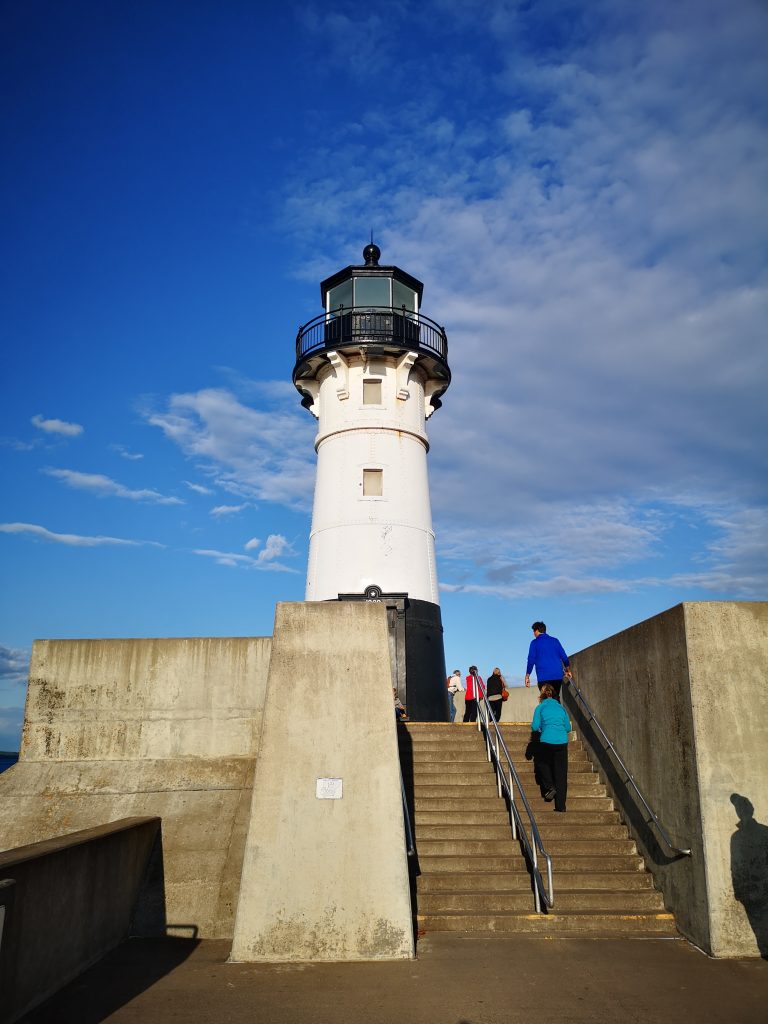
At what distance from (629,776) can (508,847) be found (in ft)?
5.45

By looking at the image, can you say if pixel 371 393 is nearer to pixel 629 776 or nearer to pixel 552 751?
pixel 552 751

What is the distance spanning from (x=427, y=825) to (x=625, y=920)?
2498 mm

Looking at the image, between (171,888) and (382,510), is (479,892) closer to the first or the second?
(171,888)

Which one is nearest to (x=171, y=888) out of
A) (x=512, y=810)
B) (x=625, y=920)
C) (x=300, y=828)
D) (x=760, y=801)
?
(x=300, y=828)

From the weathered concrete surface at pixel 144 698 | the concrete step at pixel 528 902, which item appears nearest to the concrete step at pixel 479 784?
the concrete step at pixel 528 902

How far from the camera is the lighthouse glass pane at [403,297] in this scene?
64.0 feet

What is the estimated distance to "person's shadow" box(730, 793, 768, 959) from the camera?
650cm

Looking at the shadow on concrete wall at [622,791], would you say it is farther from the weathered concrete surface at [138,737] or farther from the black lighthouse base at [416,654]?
the black lighthouse base at [416,654]

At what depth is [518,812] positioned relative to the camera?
890cm

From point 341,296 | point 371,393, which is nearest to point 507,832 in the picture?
point 371,393

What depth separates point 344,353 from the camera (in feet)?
60.5

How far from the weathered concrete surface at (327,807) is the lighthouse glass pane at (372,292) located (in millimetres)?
13260

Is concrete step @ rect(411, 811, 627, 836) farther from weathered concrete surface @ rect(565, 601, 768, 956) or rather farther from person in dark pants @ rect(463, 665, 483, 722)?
person in dark pants @ rect(463, 665, 483, 722)

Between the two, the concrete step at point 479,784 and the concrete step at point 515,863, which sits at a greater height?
the concrete step at point 479,784
